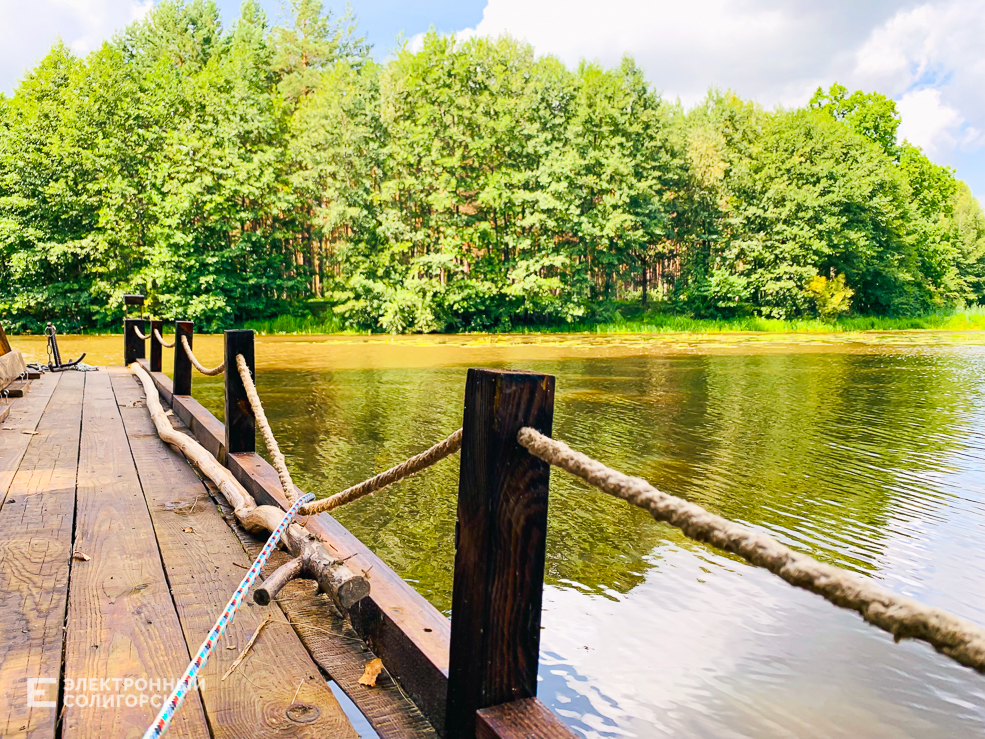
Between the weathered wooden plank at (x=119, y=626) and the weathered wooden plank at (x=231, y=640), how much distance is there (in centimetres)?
5

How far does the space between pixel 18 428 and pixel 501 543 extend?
487cm

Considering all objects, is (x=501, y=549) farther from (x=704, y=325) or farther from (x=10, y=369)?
(x=704, y=325)

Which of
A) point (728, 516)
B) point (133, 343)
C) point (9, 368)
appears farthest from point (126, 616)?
point (133, 343)

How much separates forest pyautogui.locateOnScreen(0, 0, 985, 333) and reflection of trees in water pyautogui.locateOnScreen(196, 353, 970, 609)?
14.2m

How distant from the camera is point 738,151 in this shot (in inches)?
1371

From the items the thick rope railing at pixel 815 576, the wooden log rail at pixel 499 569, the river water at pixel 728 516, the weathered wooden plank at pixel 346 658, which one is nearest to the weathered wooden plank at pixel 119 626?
the weathered wooden plank at pixel 346 658

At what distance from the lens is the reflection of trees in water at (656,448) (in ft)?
15.1

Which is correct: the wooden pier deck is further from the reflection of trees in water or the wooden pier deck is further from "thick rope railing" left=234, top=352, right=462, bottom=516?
the reflection of trees in water

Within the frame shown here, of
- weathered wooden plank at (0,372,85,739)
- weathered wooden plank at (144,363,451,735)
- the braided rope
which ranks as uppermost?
the braided rope

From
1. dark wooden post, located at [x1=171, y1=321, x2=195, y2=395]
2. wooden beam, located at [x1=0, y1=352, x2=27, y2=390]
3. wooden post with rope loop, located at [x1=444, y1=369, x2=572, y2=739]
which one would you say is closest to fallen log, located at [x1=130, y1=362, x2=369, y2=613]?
wooden post with rope loop, located at [x1=444, y1=369, x2=572, y2=739]

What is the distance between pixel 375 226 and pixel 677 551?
919 inches

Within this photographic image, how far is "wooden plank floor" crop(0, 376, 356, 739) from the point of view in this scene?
5.81 ft

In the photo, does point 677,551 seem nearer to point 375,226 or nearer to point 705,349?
point 705,349

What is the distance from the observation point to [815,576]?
977 mm
